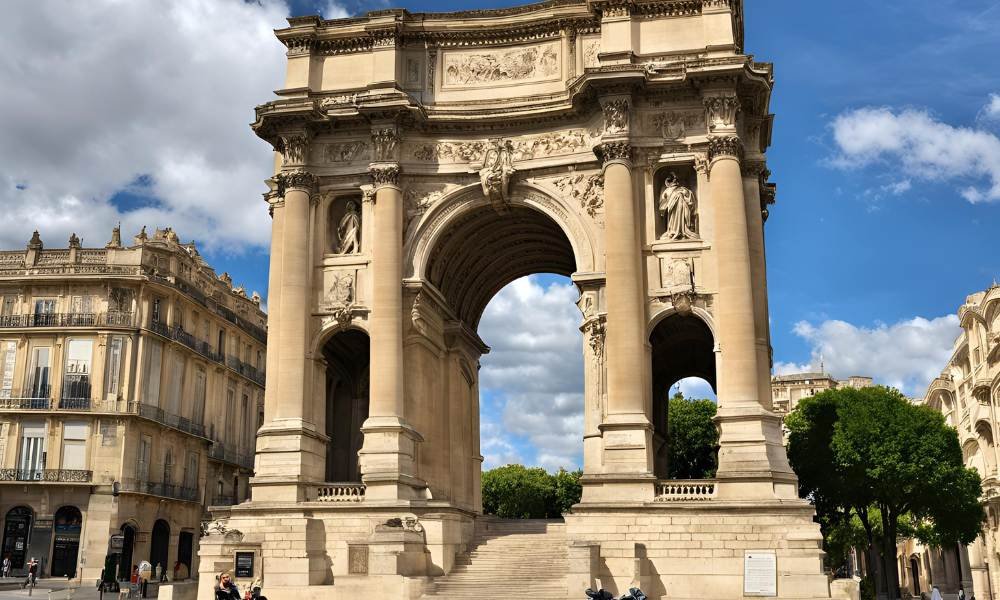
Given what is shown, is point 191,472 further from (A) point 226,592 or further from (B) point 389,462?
(A) point 226,592

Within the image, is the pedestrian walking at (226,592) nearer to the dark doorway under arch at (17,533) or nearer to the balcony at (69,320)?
the dark doorway under arch at (17,533)

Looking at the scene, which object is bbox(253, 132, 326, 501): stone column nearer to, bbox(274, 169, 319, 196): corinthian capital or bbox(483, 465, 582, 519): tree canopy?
bbox(274, 169, 319, 196): corinthian capital

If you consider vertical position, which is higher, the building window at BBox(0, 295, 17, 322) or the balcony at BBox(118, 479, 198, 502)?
the building window at BBox(0, 295, 17, 322)

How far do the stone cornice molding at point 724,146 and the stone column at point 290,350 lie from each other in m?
13.4

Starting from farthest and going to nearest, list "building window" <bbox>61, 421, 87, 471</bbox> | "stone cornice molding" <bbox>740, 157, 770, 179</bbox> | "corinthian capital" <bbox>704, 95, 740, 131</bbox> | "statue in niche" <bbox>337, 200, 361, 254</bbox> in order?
"building window" <bbox>61, 421, 87, 471</bbox>, "statue in niche" <bbox>337, 200, 361, 254</bbox>, "stone cornice molding" <bbox>740, 157, 770, 179</bbox>, "corinthian capital" <bbox>704, 95, 740, 131</bbox>

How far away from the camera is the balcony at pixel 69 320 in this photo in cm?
4994

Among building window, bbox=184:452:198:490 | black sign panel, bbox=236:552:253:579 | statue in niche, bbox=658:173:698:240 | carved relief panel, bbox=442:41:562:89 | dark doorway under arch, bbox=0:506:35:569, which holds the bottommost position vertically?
black sign panel, bbox=236:552:253:579

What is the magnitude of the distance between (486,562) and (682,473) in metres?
30.2

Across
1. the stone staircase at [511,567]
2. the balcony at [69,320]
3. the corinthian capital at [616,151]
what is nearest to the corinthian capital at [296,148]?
the corinthian capital at [616,151]

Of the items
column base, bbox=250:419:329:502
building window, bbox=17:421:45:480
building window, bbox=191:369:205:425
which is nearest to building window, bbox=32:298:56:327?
building window, bbox=17:421:45:480

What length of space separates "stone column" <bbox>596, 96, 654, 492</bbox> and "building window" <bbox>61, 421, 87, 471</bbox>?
28.4 m

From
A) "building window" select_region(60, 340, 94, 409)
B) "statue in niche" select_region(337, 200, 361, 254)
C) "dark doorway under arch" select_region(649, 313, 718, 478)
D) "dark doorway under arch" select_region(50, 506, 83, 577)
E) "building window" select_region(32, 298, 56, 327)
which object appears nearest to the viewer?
"statue in niche" select_region(337, 200, 361, 254)

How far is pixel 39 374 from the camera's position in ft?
162

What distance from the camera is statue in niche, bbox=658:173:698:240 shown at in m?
32.5
